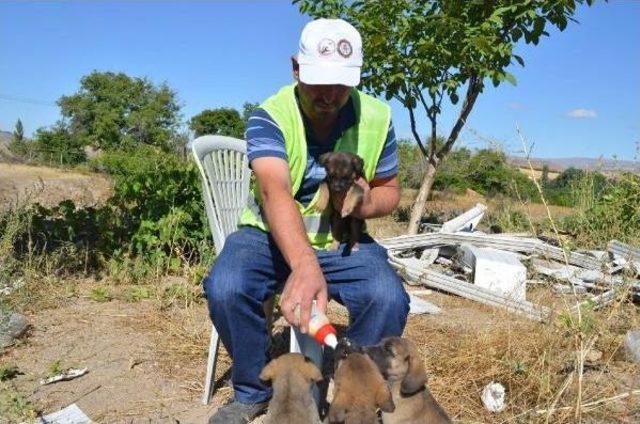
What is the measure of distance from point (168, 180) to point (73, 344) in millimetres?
2489

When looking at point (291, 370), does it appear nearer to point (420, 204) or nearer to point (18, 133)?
point (420, 204)

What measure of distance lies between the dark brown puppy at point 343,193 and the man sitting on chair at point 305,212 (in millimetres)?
59

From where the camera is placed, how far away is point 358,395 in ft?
9.20

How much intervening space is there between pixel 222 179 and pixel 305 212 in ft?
3.25

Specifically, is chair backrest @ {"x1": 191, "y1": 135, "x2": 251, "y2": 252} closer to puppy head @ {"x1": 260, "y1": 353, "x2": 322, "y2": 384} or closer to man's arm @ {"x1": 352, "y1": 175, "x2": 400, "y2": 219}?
man's arm @ {"x1": 352, "y1": 175, "x2": 400, "y2": 219}

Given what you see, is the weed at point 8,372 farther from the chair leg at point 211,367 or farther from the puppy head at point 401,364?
the puppy head at point 401,364

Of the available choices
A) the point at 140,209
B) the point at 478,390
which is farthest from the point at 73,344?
the point at 478,390

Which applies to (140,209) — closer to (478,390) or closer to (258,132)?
(258,132)

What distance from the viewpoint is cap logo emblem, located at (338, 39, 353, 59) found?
340 centimetres

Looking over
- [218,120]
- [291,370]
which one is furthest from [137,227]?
[218,120]

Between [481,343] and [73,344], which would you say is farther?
[73,344]

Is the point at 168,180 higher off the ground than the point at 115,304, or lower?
higher

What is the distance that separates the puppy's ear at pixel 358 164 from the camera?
12.0ft

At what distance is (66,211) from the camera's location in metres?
7.09
